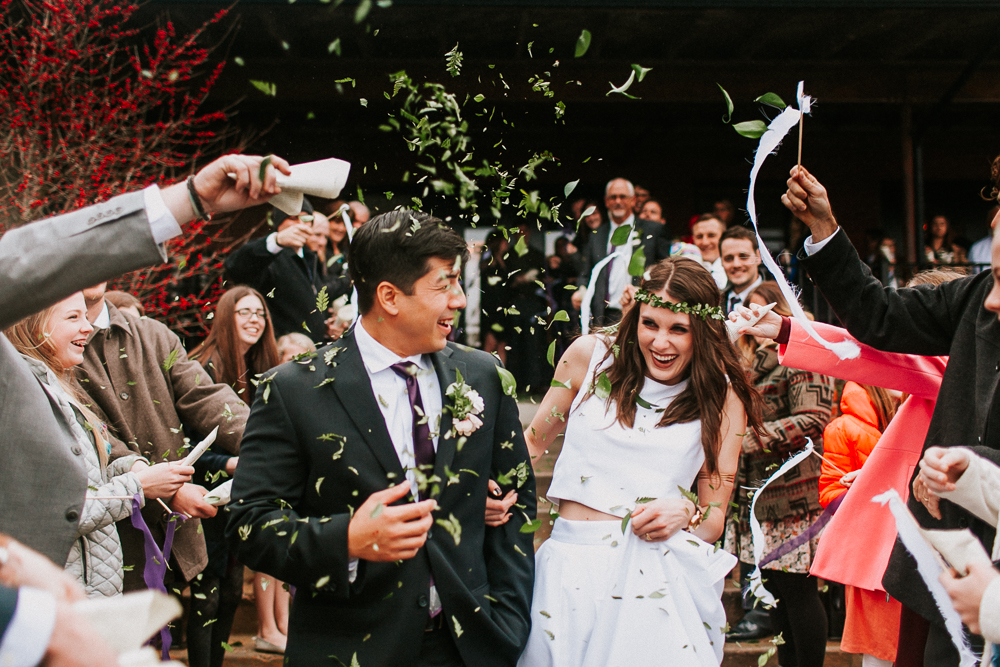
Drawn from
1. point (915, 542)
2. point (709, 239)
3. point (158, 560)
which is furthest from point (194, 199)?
point (709, 239)

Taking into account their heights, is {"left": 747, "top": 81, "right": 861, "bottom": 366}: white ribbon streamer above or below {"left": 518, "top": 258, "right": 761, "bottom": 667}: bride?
above

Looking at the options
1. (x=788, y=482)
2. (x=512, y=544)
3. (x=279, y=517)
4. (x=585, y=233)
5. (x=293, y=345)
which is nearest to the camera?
(x=279, y=517)

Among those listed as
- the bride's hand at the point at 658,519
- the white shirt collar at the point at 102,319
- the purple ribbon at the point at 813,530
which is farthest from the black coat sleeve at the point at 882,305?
the white shirt collar at the point at 102,319

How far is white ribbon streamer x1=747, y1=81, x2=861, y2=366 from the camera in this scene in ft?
7.36

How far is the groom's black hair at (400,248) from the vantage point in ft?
7.13

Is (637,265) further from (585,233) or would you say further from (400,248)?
(585,233)

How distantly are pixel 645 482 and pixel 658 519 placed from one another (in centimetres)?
15

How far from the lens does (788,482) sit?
4168mm

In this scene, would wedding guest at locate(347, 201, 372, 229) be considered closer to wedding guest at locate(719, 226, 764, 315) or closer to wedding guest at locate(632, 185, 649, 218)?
wedding guest at locate(632, 185, 649, 218)

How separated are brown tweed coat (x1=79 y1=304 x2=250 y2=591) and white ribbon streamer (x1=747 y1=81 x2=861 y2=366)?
7.86 feet

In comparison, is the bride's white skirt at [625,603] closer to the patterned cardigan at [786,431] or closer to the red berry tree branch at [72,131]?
the patterned cardigan at [786,431]

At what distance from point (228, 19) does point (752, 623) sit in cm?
641

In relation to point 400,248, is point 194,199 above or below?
above

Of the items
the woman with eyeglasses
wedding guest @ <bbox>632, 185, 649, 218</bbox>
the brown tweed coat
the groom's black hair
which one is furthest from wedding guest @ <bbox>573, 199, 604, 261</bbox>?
the groom's black hair
